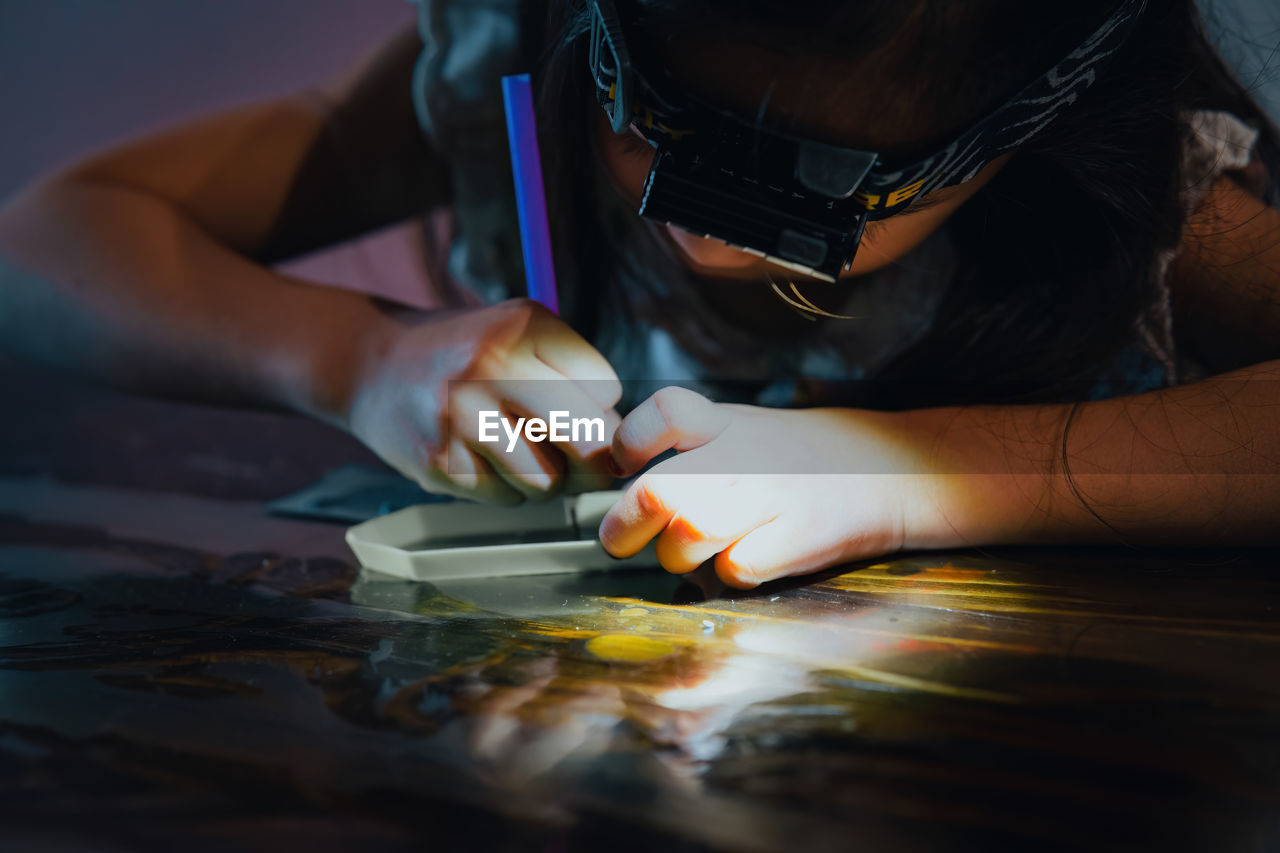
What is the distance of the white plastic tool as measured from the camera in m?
0.37

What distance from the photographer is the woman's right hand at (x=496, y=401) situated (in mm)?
366

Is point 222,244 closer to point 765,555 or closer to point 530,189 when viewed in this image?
point 530,189

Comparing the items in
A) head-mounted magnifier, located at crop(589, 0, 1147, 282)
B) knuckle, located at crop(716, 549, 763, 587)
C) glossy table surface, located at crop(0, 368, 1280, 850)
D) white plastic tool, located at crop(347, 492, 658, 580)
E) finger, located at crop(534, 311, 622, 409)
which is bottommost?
glossy table surface, located at crop(0, 368, 1280, 850)

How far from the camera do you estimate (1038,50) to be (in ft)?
0.99

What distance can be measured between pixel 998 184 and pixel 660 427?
0.23 metres

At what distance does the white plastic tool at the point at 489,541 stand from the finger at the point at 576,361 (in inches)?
2.1

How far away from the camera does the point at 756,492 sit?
1.12 feet

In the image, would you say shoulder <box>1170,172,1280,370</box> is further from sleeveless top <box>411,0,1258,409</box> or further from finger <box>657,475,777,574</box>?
finger <box>657,475,777,574</box>

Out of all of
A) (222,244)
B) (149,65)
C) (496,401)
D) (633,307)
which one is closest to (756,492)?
(496,401)

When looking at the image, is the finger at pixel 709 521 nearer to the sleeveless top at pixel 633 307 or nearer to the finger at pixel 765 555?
the finger at pixel 765 555

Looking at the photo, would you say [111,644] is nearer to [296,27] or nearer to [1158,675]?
[1158,675]

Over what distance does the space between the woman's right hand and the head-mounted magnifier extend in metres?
0.09

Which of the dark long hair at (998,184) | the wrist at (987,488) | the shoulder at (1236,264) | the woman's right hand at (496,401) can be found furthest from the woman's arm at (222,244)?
the shoulder at (1236,264)

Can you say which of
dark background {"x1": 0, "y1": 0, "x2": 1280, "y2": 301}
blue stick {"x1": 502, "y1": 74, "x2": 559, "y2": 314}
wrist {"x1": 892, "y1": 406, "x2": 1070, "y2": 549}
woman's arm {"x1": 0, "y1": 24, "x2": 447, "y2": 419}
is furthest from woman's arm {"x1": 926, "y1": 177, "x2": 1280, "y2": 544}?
dark background {"x1": 0, "y1": 0, "x2": 1280, "y2": 301}
